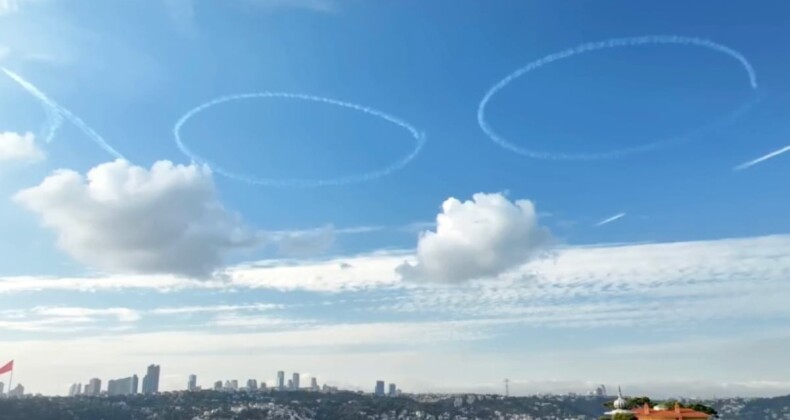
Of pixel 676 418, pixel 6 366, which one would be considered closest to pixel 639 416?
pixel 676 418

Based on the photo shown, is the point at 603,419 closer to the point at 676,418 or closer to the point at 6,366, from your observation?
the point at 676,418

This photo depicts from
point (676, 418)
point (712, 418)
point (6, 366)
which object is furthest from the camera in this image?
point (6, 366)

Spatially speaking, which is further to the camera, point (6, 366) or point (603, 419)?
point (6, 366)

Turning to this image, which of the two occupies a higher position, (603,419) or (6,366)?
(6,366)

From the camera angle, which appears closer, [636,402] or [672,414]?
[672,414]

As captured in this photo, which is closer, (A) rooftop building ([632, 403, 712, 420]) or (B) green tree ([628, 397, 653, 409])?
(A) rooftop building ([632, 403, 712, 420])

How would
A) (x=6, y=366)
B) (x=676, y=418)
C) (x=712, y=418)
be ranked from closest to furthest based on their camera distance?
(x=676, y=418), (x=712, y=418), (x=6, y=366)

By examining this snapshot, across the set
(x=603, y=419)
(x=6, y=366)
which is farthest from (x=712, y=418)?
(x=6, y=366)

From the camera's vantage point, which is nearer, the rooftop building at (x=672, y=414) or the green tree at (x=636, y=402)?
the rooftop building at (x=672, y=414)

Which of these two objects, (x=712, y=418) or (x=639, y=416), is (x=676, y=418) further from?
(x=712, y=418)
